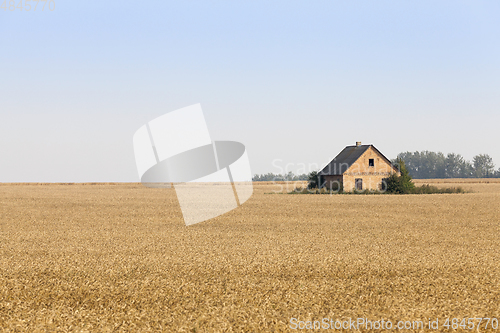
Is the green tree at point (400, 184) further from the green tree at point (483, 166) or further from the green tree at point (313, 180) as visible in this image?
the green tree at point (483, 166)

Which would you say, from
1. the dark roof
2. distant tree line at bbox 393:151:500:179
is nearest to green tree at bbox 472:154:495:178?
distant tree line at bbox 393:151:500:179

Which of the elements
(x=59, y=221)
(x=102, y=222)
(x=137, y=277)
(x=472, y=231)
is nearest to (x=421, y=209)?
(x=472, y=231)

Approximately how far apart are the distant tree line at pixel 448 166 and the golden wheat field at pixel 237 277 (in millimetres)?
163178

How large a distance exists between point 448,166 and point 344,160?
5304 inches

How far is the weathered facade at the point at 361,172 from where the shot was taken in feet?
182

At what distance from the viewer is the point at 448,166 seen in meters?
176

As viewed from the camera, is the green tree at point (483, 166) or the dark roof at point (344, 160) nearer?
the dark roof at point (344, 160)

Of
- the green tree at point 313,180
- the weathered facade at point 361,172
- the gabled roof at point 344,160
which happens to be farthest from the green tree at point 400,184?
the green tree at point 313,180

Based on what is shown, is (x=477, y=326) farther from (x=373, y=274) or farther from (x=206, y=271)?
(x=206, y=271)

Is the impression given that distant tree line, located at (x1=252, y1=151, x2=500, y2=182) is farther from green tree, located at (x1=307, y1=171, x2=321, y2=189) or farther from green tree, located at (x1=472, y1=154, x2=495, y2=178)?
green tree, located at (x1=307, y1=171, x2=321, y2=189)

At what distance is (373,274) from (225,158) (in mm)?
24077

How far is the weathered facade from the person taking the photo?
182 feet

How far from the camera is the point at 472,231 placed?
781 inches

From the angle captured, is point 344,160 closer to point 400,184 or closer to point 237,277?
point 400,184
